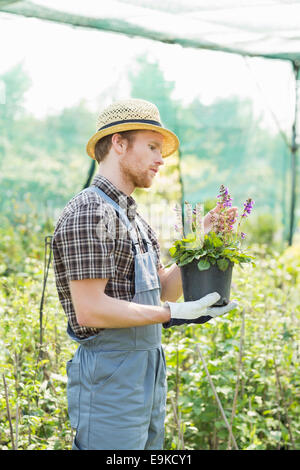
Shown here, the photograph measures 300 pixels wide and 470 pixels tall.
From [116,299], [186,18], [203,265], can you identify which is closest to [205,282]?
[203,265]

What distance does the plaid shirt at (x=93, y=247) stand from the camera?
1590mm

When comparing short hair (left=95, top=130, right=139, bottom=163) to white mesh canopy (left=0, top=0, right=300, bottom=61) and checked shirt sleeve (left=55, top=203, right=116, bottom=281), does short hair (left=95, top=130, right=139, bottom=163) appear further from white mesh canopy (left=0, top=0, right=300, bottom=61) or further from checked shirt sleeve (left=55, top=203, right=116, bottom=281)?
white mesh canopy (left=0, top=0, right=300, bottom=61)

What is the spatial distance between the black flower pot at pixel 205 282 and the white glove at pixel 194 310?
0.03 meters

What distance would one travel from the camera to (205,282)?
5.96 ft

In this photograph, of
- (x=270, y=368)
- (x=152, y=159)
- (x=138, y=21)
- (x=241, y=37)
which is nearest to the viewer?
(x=152, y=159)

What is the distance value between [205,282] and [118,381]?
0.44 metres

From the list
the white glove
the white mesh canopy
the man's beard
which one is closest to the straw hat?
the man's beard

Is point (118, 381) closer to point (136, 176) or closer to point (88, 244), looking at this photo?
point (88, 244)

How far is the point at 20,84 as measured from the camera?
7.40 metres

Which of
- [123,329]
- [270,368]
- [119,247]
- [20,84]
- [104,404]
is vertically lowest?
[270,368]

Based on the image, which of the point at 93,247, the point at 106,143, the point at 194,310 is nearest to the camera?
the point at 93,247
